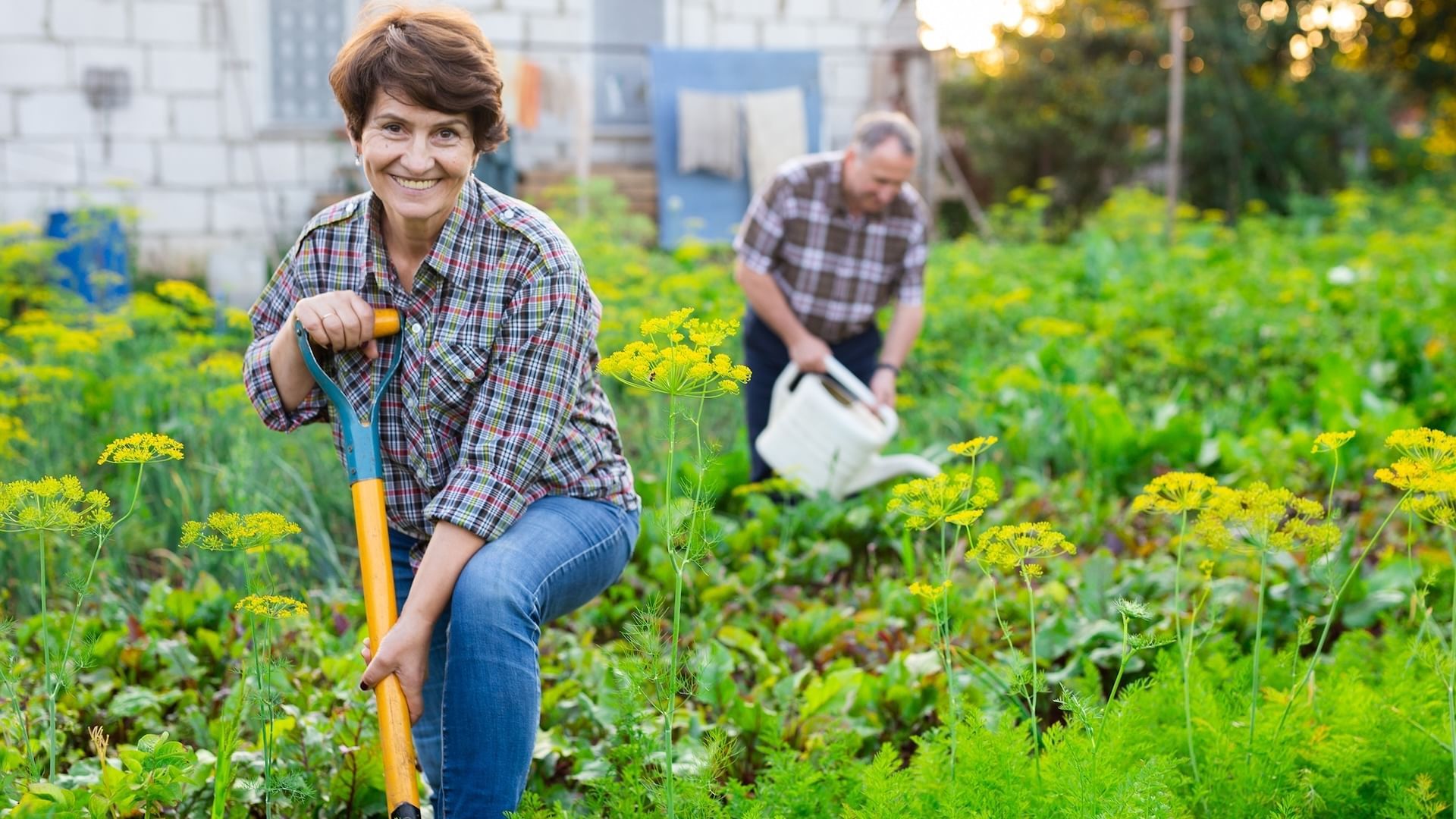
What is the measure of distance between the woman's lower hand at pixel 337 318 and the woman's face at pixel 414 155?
0.48ft

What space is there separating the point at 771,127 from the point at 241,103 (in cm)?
385

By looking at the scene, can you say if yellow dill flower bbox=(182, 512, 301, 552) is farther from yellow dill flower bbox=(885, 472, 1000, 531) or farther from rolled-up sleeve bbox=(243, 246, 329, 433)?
yellow dill flower bbox=(885, 472, 1000, 531)

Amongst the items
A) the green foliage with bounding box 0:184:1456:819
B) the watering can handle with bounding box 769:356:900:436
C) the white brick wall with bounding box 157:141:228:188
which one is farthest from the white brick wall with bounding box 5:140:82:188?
the watering can handle with bounding box 769:356:900:436

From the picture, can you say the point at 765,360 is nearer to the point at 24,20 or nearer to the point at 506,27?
the point at 506,27

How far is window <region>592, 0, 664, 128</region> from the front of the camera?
9.63m

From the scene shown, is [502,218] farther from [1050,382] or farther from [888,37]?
[888,37]

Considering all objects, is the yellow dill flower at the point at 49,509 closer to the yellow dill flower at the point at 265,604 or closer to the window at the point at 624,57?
the yellow dill flower at the point at 265,604

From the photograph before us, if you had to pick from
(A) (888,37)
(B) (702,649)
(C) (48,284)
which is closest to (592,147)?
(A) (888,37)

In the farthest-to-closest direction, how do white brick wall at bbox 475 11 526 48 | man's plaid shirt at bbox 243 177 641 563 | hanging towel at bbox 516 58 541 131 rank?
1. hanging towel at bbox 516 58 541 131
2. white brick wall at bbox 475 11 526 48
3. man's plaid shirt at bbox 243 177 641 563

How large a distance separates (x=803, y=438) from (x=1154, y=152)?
490 inches

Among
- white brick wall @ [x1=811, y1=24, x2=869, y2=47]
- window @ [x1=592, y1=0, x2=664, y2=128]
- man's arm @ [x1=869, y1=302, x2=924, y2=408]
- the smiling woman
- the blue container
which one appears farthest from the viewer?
white brick wall @ [x1=811, y1=24, x2=869, y2=47]

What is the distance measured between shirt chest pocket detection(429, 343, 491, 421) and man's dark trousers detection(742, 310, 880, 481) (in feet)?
7.09

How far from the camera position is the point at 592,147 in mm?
9898

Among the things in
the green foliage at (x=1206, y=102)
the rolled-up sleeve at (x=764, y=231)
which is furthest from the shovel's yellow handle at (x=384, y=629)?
the green foliage at (x=1206, y=102)
